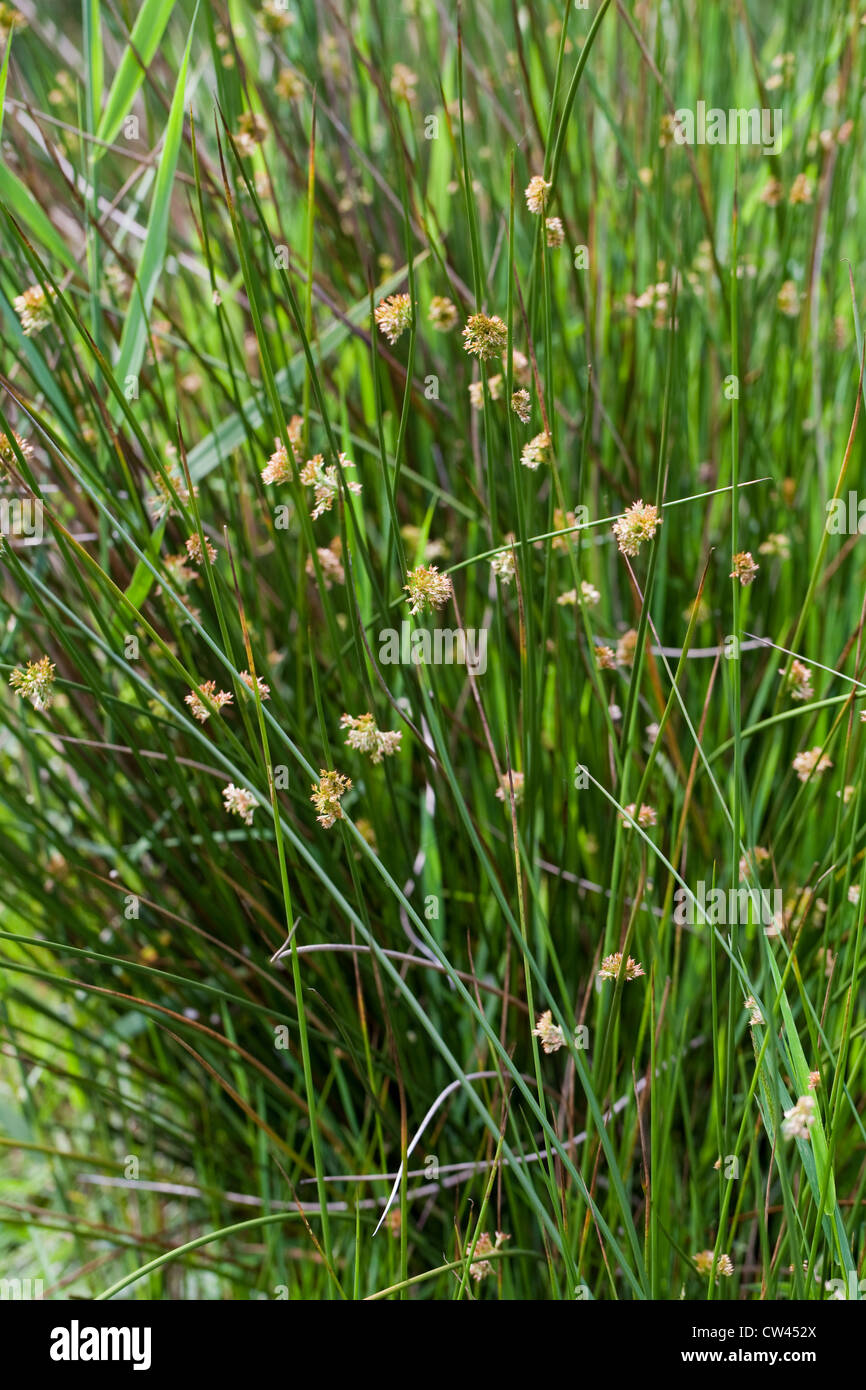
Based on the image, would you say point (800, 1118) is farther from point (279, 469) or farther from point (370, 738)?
point (279, 469)

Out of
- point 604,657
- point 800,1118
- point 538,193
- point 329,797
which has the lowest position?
point 800,1118

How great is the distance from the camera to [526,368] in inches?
27.9

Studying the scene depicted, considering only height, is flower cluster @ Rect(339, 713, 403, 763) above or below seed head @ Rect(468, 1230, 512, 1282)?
above

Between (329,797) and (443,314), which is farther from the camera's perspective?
(443,314)

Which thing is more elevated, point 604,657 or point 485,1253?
point 604,657

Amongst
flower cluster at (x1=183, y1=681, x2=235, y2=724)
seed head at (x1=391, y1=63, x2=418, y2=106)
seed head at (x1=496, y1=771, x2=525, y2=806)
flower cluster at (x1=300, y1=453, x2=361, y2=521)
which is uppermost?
seed head at (x1=391, y1=63, x2=418, y2=106)

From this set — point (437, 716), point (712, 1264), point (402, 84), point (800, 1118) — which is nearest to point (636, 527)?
point (437, 716)

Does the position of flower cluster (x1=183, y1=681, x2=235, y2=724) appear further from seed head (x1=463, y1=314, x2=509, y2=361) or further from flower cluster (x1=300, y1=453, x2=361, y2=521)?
seed head (x1=463, y1=314, x2=509, y2=361)

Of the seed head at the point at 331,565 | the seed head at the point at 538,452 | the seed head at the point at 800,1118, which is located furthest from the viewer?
the seed head at the point at 331,565

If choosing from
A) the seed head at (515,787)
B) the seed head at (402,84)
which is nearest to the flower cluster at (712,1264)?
the seed head at (515,787)

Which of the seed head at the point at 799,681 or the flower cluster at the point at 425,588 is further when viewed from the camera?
the seed head at the point at 799,681

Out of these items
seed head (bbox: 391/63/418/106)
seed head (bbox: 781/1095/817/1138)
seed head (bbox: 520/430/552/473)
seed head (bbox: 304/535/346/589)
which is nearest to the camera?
seed head (bbox: 781/1095/817/1138)

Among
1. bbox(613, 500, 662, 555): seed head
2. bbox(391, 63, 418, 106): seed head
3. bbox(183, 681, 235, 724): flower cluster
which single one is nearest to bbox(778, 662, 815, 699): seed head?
bbox(613, 500, 662, 555): seed head

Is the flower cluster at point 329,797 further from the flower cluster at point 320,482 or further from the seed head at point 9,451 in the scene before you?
the seed head at point 9,451
